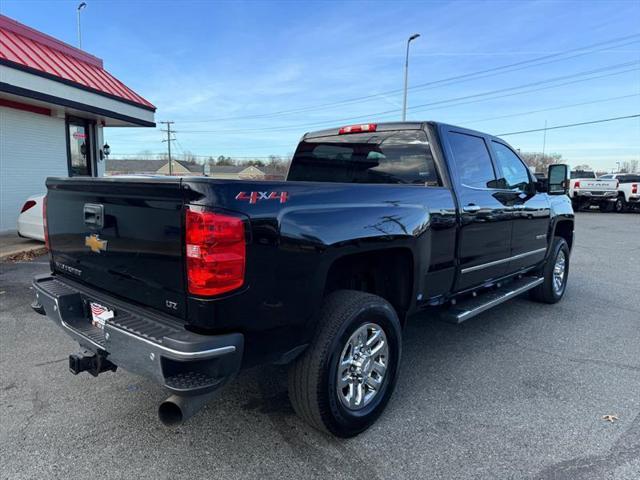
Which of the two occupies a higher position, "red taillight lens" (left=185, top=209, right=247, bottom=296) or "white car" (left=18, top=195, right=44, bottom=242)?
"red taillight lens" (left=185, top=209, right=247, bottom=296)

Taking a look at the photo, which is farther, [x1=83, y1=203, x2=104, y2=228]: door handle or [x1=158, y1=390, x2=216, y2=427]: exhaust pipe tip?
[x1=83, y1=203, x2=104, y2=228]: door handle

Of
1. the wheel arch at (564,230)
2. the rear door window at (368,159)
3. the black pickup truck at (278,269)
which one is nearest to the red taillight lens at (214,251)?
the black pickup truck at (278,269)

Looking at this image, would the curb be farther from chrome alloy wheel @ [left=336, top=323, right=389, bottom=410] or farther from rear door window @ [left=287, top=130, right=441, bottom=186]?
chrome alloy wheel @ [left=336, top=323, right=389, bottom=410]

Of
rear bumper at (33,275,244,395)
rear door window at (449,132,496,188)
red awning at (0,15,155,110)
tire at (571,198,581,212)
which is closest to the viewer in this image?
rear bumper at (33,275,244,395)

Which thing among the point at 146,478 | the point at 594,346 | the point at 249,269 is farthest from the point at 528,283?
the point at 146,478

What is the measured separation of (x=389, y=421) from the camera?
3.13m

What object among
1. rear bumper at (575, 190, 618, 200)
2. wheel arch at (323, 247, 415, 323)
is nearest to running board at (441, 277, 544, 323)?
wheel arch at (323, 247, 415, 323)

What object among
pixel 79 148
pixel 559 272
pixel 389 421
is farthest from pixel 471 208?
pixel 79 148

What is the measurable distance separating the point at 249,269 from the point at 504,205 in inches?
125

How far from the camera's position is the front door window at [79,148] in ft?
42.2

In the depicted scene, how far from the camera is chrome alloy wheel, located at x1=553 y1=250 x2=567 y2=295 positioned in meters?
6.08

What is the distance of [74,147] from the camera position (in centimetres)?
1298

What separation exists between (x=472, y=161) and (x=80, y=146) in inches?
484

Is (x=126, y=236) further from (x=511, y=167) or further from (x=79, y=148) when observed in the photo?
(x=79, y=148)
